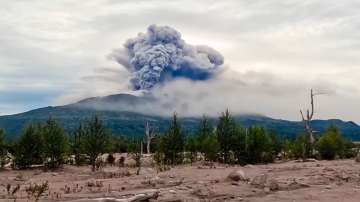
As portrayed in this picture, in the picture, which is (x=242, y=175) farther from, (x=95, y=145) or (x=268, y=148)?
(x=268, y=148)

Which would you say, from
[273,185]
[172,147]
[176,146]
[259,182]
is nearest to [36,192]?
[259,182]

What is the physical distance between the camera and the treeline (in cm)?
5200

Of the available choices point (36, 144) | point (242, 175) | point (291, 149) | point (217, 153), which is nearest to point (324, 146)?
point (291, 149)

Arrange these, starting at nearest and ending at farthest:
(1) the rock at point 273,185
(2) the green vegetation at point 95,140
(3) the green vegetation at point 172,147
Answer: (1) the rock at point 273,185 < (2) the green vegetation at point 95,140 < (3) the green vegetation at point 172,147

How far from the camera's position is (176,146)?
59.5 m

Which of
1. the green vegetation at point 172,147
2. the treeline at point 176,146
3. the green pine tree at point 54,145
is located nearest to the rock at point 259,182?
the treeline at point 176,146

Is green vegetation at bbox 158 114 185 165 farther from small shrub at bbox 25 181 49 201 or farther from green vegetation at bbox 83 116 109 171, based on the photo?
small shrub at bbox 25 181 49 201

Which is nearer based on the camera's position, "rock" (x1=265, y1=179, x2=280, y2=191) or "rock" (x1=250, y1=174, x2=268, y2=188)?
"rock" (x1=265, y1=179, x2=280, y2=191)

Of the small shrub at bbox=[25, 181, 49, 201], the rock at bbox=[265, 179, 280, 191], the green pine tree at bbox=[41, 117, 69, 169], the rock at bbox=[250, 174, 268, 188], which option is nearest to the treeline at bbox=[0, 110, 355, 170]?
the green pine tree at bbox=[41, 117, 69, 169]

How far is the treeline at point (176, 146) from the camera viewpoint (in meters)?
52.0

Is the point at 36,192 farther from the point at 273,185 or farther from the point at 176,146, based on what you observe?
the point at 176,146

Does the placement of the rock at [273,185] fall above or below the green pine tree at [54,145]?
below

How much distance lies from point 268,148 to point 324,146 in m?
7.36

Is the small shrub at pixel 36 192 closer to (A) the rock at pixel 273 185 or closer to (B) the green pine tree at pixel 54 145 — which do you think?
(A) the rock at pixel 273 185
